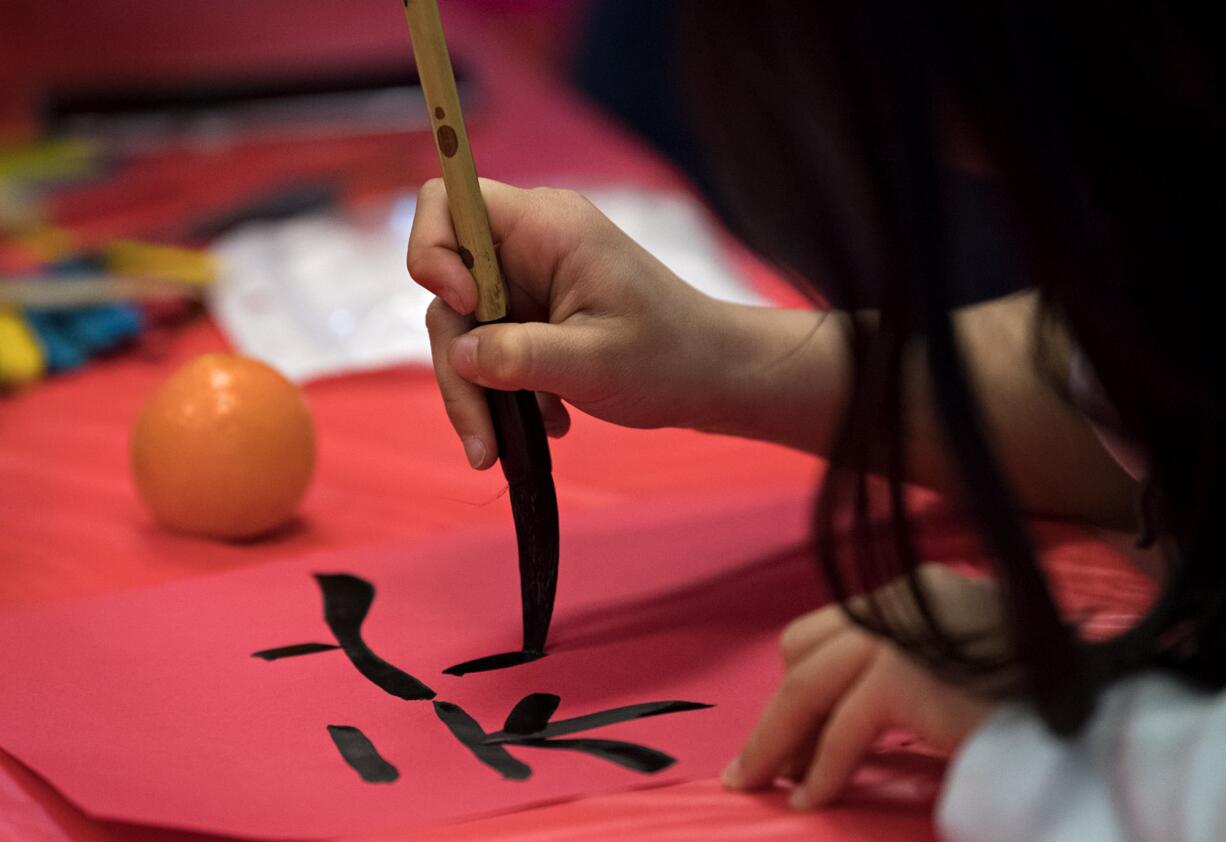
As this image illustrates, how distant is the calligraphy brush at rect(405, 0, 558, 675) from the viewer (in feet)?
1.63

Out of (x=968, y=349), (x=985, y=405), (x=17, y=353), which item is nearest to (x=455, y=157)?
(x=968, y=349)

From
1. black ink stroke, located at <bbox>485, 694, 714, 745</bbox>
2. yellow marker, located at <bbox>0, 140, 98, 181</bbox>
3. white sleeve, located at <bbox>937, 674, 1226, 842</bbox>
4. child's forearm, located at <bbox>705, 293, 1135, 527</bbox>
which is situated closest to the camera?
white sleeve, located at <bbox>937, 674, 1226, 842</bbox>

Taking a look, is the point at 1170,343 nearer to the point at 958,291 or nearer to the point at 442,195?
the point at 958,291

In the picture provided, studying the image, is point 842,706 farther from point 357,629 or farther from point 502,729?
point 357,629

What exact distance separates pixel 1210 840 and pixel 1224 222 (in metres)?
0.19

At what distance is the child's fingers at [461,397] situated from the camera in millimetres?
550

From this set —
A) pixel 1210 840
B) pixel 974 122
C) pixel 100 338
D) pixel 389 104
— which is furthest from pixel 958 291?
pixel 389 104

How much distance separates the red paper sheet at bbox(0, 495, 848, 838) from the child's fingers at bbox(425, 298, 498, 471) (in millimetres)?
94

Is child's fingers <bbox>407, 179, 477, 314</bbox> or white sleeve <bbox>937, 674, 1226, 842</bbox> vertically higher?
child's fingers <bbox>407, 179, 477, 314</bbox>

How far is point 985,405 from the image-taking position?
2.21ft

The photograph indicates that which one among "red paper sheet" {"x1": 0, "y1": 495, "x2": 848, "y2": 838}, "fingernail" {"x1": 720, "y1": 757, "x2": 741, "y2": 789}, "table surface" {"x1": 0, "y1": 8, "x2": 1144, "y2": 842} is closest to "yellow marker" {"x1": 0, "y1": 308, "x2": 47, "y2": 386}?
"table surface" {"x1": 0, "y1": 8, "x2": 1144, "y2": 842}

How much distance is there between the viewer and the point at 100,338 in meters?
A: 0.97

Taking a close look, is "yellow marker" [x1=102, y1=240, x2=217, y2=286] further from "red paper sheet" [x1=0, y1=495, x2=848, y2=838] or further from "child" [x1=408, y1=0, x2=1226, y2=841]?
"child" [x1=408, y1=0, x2=1226, y2=841]

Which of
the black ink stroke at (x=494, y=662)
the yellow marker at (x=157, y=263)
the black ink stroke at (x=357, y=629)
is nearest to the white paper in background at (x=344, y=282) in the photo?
the yellow marker at (x=157, y=263)
